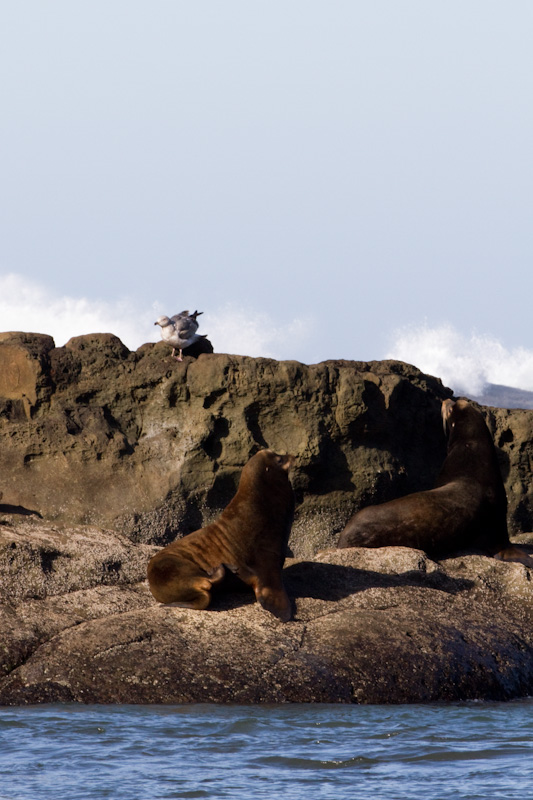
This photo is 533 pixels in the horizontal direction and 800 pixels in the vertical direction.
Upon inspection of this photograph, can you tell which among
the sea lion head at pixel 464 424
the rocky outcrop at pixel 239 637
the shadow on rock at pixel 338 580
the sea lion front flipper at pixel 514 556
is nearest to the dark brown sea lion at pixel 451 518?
the sea lion front flipper at pixel 514 556

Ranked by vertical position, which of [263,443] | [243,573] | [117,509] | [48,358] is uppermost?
[48,358]

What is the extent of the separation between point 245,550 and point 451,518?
254cm

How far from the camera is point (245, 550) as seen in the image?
7.69 m

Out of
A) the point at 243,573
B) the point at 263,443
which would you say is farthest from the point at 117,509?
the point at 243,573

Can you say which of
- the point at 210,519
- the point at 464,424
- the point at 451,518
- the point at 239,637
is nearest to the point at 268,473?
the point at 239,637

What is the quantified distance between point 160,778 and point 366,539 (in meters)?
Result: 4.54

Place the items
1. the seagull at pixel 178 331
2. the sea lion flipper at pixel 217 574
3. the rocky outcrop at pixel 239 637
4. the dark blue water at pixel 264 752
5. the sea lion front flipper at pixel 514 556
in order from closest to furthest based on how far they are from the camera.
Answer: the dark blue water at pixel 264 752, the rocky outcrop at pixel 239 637, the sea lion flipper at pixel 217 574, the sea lion front flipper at pixel 514 556, the seagull at pixel 178 331

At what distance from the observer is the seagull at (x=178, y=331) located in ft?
37.8

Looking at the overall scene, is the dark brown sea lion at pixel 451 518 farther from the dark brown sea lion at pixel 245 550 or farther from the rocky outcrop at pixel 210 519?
the dark brown sea lion at pixel 245 550

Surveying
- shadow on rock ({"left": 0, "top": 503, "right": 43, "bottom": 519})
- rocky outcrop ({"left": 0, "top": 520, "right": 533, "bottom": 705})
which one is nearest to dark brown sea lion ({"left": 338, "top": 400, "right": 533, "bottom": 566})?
rocky outcrop ({"left": 0, "top": 520, "right": 533, "bottom": 705})

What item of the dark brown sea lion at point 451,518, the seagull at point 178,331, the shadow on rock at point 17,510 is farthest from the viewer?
the seagull at point 178,331

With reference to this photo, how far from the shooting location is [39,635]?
6.99m

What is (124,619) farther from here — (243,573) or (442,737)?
(442,737)

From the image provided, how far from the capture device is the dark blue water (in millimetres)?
5105
